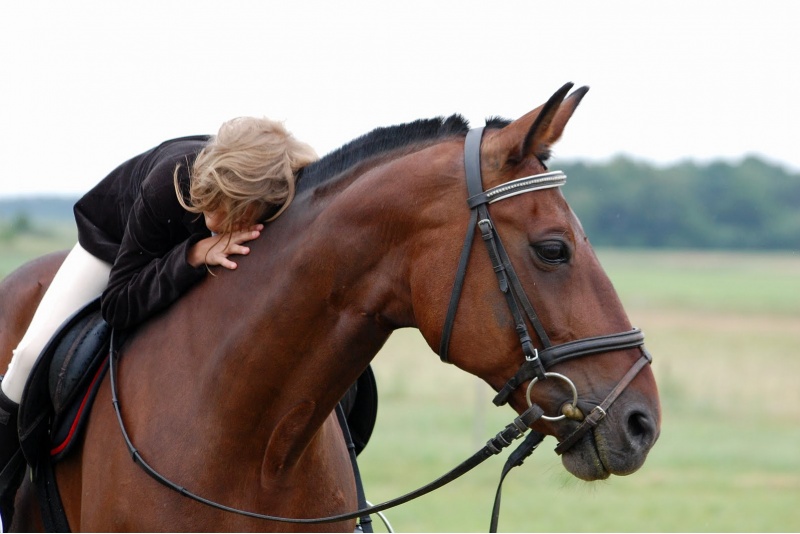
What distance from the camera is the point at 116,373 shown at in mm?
3641

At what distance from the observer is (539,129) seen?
3.02 m

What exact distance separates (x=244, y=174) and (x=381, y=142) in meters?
0.54

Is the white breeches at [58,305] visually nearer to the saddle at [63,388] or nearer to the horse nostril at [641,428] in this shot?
the saddle at [63,388]

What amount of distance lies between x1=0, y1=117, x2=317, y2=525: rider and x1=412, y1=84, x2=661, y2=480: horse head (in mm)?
796

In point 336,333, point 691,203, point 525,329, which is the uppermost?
point 525,329

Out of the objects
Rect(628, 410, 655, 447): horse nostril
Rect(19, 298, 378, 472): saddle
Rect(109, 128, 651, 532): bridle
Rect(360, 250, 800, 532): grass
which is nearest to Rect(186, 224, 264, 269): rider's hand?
Rect(19, 298, 378, 472): saddle

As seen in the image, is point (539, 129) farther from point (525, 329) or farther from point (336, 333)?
point (336, 333)

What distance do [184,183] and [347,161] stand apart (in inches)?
26.8

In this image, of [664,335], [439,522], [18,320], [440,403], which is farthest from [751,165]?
[18,320]

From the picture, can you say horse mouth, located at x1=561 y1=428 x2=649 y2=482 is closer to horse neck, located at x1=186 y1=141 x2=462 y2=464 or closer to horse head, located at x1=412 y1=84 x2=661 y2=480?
horse head, located at x1=412 y1=84 x2=661 y2=480

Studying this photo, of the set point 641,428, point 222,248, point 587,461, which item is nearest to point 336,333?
point 222,248

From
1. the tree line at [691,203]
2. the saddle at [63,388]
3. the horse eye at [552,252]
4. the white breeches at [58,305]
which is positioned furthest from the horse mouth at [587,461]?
the tree line at [691,203]

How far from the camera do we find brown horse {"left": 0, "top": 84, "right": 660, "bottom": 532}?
2939 millimetres

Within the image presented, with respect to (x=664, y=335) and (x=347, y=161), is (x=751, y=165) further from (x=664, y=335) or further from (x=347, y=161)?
(x=347, y=161)
